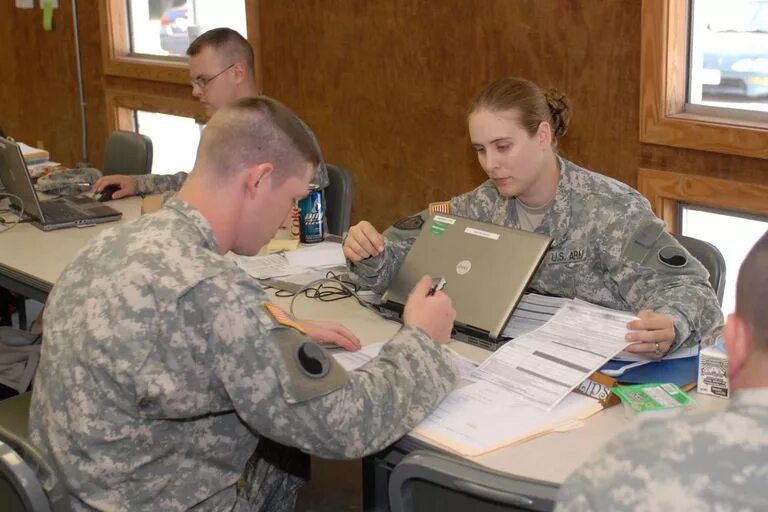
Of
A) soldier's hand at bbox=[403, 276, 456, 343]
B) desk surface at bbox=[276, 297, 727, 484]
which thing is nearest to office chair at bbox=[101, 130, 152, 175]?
soldier's hand at bbox=[403, 276, 456, 343]

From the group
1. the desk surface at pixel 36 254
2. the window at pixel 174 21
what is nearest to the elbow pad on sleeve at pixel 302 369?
the desk surface at pixel 36 254

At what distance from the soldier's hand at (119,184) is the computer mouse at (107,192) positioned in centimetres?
1

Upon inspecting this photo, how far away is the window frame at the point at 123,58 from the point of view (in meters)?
5.14

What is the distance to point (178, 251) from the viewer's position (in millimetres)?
1555

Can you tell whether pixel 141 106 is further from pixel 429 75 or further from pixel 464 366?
pixel 464 366

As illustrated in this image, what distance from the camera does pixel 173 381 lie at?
1.52 m

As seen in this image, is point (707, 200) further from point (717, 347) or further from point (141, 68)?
point (141, 68)

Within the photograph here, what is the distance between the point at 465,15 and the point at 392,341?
2146mm

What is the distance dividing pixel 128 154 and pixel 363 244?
2.04 meters

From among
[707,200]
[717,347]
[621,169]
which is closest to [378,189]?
[621,169]

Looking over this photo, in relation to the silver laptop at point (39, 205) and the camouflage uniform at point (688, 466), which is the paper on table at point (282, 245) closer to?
the silver laptop at point (39, 205)

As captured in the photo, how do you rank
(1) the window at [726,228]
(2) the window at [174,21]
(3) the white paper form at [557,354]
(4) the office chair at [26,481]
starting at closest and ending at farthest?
(4) the office chair at [26,481], (3) the white paper form at [557,354], (1) the window at [726,228], (2) the window at [174,21]

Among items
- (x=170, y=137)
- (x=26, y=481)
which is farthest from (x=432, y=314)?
(x=170, y=137)

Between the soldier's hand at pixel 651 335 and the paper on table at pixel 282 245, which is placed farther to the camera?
the paper on table at pixel 282 245
